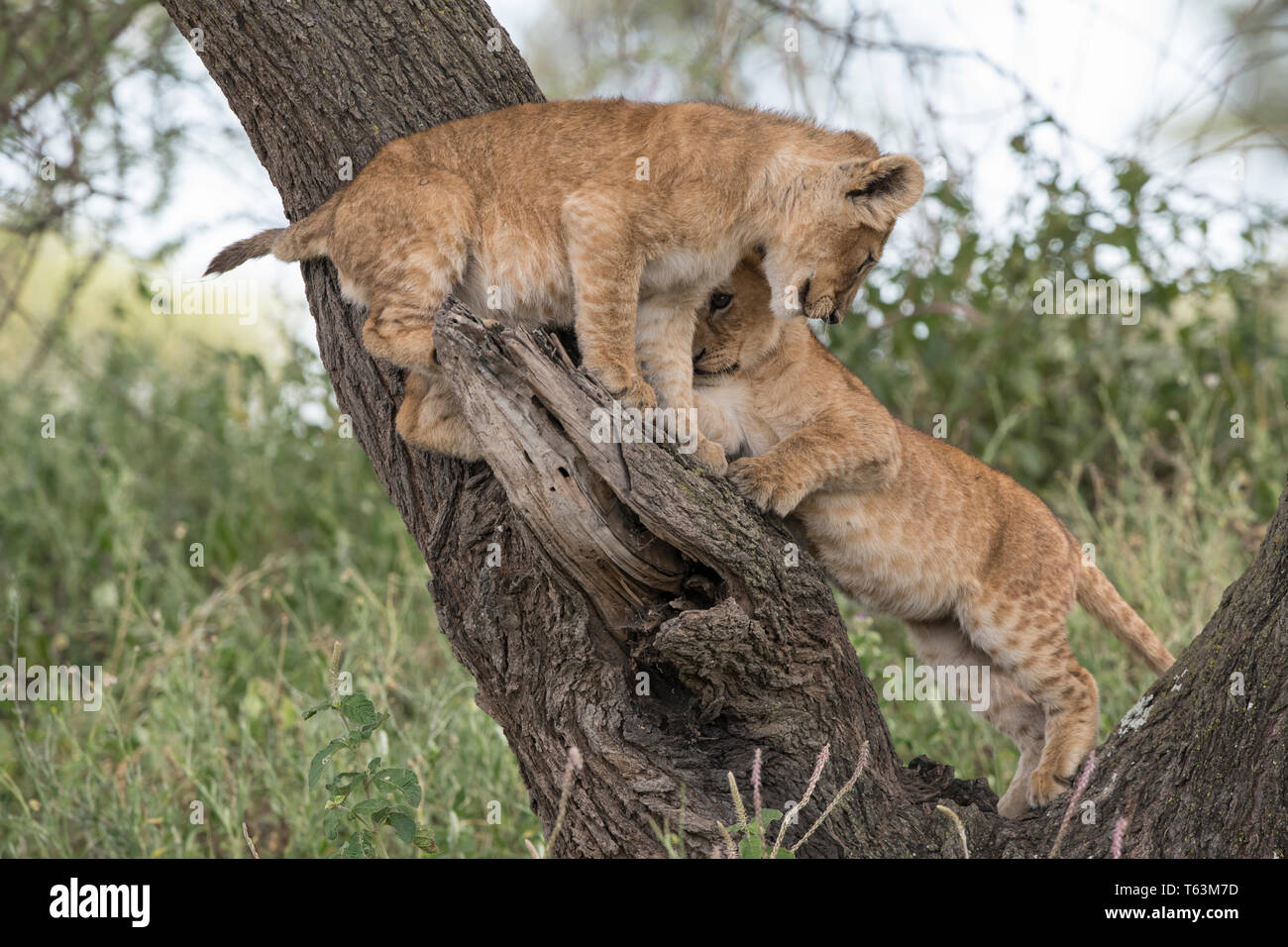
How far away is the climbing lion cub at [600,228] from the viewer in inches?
145

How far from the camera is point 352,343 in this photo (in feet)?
12.6

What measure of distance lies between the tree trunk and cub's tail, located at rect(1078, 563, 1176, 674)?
51.5 inches

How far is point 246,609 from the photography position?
6.03m

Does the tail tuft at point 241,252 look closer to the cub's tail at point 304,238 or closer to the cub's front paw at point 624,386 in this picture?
the cub's tail at point 304,238

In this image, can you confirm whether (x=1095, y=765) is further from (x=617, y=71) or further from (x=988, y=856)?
(x=617, y=71)

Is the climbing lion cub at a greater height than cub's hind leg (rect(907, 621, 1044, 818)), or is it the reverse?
the climbing lion cub

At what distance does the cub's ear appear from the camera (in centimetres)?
413

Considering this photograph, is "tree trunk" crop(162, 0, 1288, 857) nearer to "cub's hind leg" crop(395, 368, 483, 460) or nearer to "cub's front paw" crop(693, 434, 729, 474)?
"cub's hind leg" crop(395, 368, 483, 460)

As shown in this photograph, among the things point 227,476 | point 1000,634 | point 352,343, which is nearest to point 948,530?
point 1000,634

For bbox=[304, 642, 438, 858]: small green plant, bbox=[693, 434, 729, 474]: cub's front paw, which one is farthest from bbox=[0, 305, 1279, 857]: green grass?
bbox=[693, 434, 729, 474]: cub's front paw

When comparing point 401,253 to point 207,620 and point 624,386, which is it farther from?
point 207,620

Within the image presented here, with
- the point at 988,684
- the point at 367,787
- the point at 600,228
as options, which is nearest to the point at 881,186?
the point at 600,228

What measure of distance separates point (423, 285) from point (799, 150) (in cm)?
140

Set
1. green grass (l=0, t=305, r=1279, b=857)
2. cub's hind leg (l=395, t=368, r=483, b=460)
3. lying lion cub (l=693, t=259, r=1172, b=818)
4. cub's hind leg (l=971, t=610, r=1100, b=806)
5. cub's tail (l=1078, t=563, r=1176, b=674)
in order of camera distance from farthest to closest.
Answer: green grass (l=0, t=305, r=1279, b=857), cub's tail (l=1078, t=563, r=1176, b=674), cub's hind leg (l=971, t=610, r=1100, b=806), lying lion cub (l=693, t=259, r=1172, b=818), cub's hind leg (l=395, t=368, r=483, b=460)
